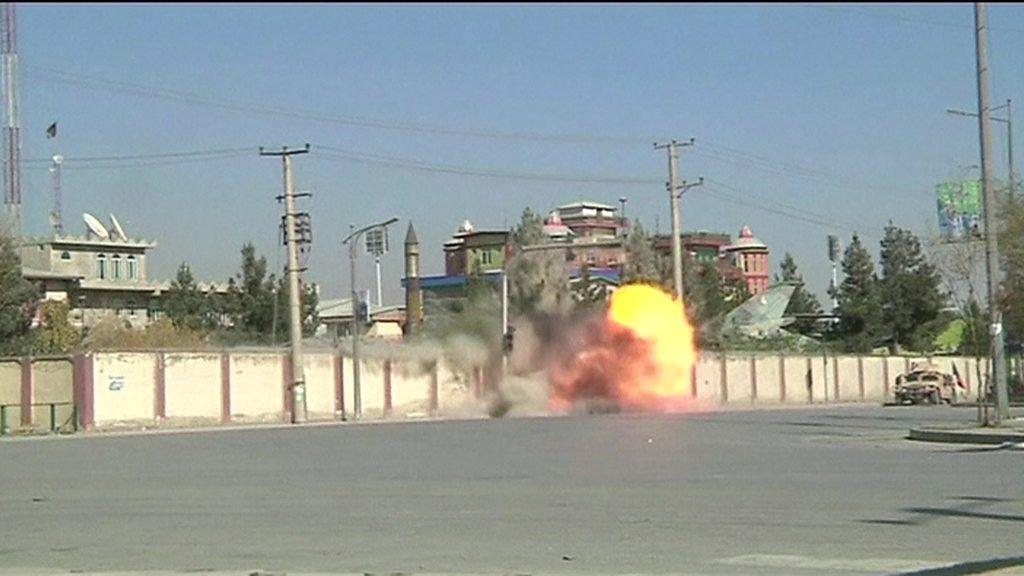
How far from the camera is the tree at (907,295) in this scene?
108 m

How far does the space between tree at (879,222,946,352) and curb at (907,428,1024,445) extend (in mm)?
70873

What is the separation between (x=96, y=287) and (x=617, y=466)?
7878cm

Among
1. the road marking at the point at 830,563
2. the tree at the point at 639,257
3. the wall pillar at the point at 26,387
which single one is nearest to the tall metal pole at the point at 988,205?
the road marking at the point at 830,563

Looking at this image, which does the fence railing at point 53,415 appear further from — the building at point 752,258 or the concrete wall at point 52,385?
the building at point 752,258

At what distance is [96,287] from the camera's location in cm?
10119

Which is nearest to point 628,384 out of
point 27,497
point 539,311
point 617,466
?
point 539,311

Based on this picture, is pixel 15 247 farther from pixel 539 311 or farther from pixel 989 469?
pixel 989 469

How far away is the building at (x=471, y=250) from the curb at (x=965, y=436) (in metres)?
91.1

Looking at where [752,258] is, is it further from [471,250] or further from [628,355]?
[628,355]

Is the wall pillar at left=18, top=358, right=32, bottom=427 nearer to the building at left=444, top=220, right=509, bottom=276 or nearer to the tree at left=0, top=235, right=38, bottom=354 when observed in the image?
the tree at left=0, top=235, right=38, bottom=354

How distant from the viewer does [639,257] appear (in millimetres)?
95312

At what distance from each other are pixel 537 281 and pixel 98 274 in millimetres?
40509

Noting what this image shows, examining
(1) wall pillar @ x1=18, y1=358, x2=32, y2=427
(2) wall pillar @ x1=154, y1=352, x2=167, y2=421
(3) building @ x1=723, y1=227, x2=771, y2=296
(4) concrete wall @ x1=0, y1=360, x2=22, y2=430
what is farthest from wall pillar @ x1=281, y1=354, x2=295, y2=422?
(3) building @ x1=723, y1=227, x2=771, y2=296

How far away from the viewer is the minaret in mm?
85312
